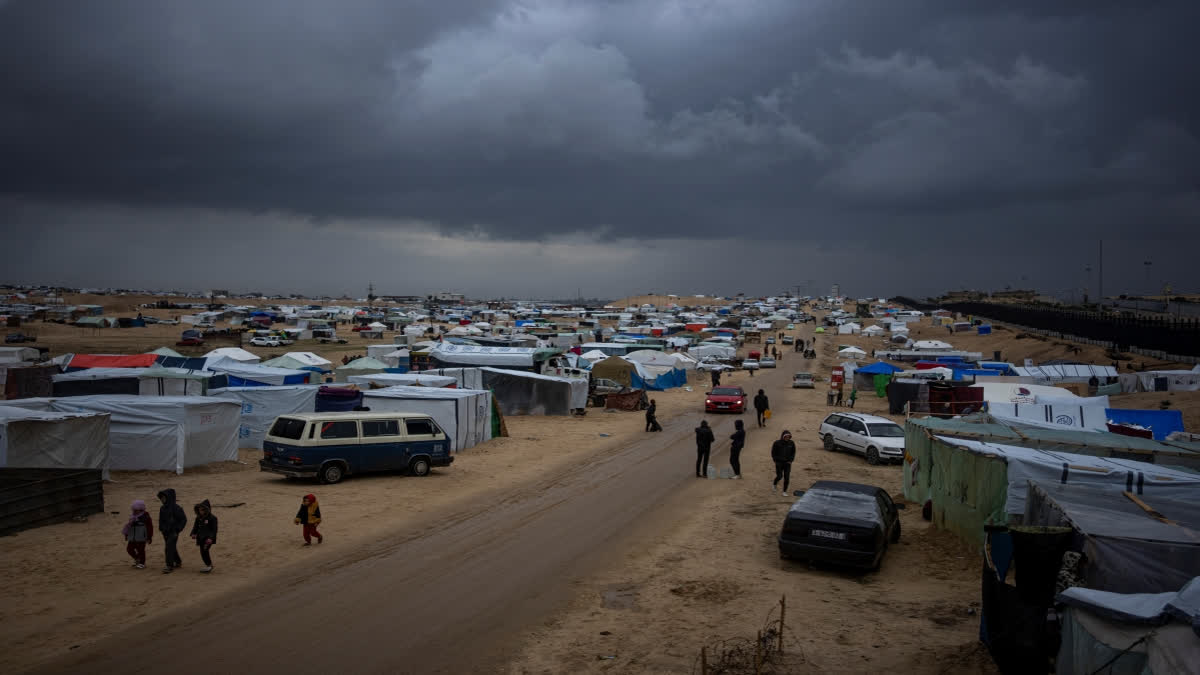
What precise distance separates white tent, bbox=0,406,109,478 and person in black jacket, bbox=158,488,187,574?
272 inches

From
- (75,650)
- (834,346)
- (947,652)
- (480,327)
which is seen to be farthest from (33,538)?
(834,346)

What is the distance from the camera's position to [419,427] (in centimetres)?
1995

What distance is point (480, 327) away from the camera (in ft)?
325

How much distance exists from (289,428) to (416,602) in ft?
31.6

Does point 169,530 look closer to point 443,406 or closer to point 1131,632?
point 1131,632

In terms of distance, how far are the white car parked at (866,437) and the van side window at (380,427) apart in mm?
14739

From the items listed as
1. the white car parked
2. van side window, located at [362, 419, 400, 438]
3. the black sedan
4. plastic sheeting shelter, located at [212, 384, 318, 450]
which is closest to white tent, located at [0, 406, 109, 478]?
van side window, located at [362, 419, 400, 438]

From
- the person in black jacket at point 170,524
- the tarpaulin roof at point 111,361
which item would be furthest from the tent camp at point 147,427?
the tarpaulin roof at point 111,361

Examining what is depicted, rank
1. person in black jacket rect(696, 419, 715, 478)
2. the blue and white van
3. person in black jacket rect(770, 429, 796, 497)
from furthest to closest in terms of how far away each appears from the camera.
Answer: person in black jacket rect(696, 419, 715, 478)
the blue and white van
person in black jacket rect(770, 429, 796, 497)

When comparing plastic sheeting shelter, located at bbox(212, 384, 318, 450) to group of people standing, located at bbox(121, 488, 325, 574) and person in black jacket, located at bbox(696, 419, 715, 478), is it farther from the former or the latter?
person in black jacket, located at bbox(696, 419, 715, 478)

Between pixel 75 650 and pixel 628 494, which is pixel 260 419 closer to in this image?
pixel 628 494

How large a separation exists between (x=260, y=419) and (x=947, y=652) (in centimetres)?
2215

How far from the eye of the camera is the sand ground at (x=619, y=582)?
8656 millimetres

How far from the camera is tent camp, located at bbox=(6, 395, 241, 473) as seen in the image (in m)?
18.7
